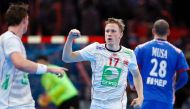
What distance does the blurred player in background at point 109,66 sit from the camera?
28.1ft

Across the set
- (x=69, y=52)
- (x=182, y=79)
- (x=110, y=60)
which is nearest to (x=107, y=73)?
(x=110, y=60)

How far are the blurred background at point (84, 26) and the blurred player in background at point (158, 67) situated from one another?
4.06 meters

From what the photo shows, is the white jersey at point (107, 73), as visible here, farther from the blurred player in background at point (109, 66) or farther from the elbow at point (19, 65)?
the elbow at point (19, 65)

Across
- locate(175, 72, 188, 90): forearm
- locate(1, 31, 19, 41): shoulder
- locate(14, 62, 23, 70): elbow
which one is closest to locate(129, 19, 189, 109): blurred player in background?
locate(175, 72, 188, 90): forearm

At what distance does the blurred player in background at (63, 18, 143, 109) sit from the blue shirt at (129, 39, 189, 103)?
1.33m

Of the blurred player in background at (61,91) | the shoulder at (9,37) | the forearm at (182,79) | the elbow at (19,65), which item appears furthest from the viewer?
the blurred player in background at (61,91)

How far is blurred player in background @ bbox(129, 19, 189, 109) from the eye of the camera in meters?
10.2

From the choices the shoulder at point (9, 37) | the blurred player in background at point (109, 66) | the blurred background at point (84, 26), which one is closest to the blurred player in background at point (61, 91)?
the blurred background at point (84, 26)

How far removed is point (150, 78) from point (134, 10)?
6.61 metres

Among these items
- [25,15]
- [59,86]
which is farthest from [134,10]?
[25,15]

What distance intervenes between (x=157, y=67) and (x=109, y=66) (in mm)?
1705

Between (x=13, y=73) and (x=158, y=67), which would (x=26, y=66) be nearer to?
(x=13, y=73)

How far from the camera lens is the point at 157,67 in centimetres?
1017

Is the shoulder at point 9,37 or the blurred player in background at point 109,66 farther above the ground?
the shoulder at point 9,37
